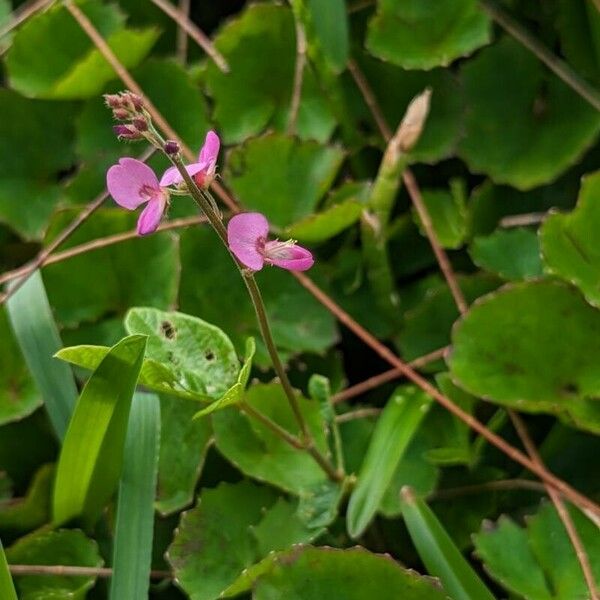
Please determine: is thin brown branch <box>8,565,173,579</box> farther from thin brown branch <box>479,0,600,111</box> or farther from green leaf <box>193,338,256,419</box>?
thin brown branch <box>479,0,600,111</box>

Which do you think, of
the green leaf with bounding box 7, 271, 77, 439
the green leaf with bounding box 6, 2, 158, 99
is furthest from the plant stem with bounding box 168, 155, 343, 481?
the green leaf with bounding box 6, 2, 158, 99

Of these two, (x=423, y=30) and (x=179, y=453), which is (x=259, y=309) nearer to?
(x=179, y=453)

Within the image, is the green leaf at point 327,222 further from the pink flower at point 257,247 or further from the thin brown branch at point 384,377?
the pink flower at point 257,247

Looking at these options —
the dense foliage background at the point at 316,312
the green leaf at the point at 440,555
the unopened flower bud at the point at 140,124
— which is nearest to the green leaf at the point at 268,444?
the dense foliage background at the point at 316,312

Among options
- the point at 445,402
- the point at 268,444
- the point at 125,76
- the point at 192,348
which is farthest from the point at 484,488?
the point at 125,76

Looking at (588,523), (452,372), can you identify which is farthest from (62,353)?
(588,523)
